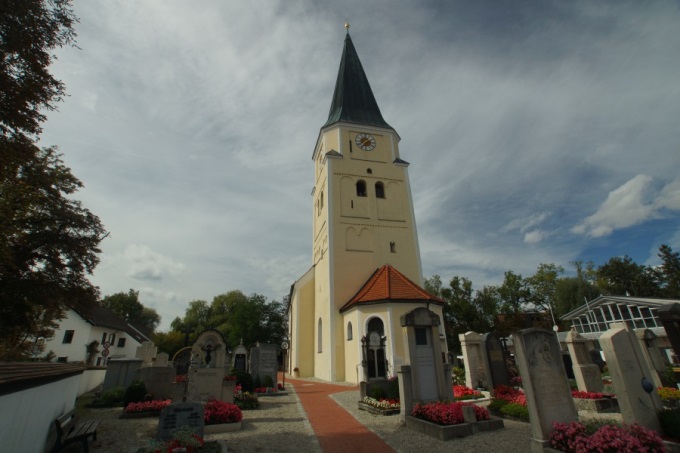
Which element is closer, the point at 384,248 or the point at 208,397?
the point at 208,397

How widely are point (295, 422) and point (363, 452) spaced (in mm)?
3592

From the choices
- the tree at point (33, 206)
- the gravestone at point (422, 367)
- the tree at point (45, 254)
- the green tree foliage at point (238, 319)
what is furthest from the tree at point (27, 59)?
the green tree foliage at point (238, 319)

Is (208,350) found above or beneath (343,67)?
beneath

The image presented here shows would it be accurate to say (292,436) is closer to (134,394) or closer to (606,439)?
(606,439)

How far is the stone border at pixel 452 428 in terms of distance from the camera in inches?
286

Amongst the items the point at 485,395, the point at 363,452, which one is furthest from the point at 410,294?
the point at 363,452

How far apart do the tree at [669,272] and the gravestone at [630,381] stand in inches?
2219

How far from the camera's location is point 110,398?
13.0m

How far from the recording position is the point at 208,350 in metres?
11.9

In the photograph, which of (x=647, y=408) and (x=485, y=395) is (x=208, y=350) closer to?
(x=485, y=395)

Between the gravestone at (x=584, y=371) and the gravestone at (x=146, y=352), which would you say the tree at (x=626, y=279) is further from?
the gravestone at (x=146, y=352)

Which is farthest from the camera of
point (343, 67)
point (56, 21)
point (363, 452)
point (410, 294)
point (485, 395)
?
point (343, 67)

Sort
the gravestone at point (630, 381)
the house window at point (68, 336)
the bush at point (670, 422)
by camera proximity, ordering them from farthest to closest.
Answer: the house window at point (68, 336)
the gravestone at point (630, 381)
the bush at point (670, 422)

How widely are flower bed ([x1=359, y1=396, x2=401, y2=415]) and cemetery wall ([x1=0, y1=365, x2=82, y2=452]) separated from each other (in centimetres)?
782
